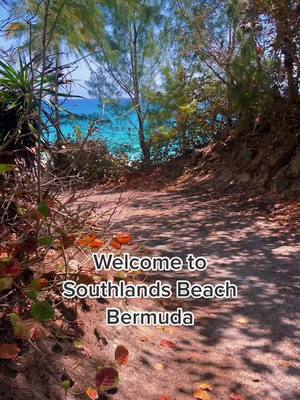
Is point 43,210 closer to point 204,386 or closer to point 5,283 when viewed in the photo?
point 5,283

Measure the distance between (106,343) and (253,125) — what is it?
797 centimetres

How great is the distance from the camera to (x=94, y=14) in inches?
438

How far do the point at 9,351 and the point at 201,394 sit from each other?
38.6 inches

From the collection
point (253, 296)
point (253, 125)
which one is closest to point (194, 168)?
point (253, 125)

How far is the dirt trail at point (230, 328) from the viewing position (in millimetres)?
2332

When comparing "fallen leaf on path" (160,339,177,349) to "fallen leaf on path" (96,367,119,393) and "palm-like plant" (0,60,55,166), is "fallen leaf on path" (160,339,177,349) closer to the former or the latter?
"fallen leaf on path" (96,367,119,393)

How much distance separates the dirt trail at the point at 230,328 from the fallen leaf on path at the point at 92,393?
15cm

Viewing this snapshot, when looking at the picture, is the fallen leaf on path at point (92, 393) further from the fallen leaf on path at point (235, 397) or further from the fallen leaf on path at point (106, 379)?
the fallen leaf on path at point (235, 397)

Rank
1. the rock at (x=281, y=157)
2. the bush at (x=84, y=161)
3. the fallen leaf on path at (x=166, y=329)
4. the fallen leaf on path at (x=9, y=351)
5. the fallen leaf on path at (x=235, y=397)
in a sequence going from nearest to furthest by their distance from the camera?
the fallen leaf on path at (x=9, y=351) < the fallen leaf on path at (x=235, y=397) < the bush at (x=84, y=161) < the fallen leaf on path at (x=166, y=329) < the rock at (x=281, y=157)

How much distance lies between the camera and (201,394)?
2244 mm

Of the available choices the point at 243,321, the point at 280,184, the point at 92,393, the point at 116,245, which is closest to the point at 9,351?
the point at 92,393

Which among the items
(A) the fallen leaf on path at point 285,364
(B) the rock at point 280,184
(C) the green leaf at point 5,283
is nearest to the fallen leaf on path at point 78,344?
(C) the green leaf at point 5,283

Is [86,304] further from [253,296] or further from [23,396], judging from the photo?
[253,296]

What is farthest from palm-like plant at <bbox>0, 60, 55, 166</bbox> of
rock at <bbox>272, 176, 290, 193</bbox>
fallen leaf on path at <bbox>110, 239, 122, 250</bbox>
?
rock at <bbox>272, 176, 290, 193</bbox>
